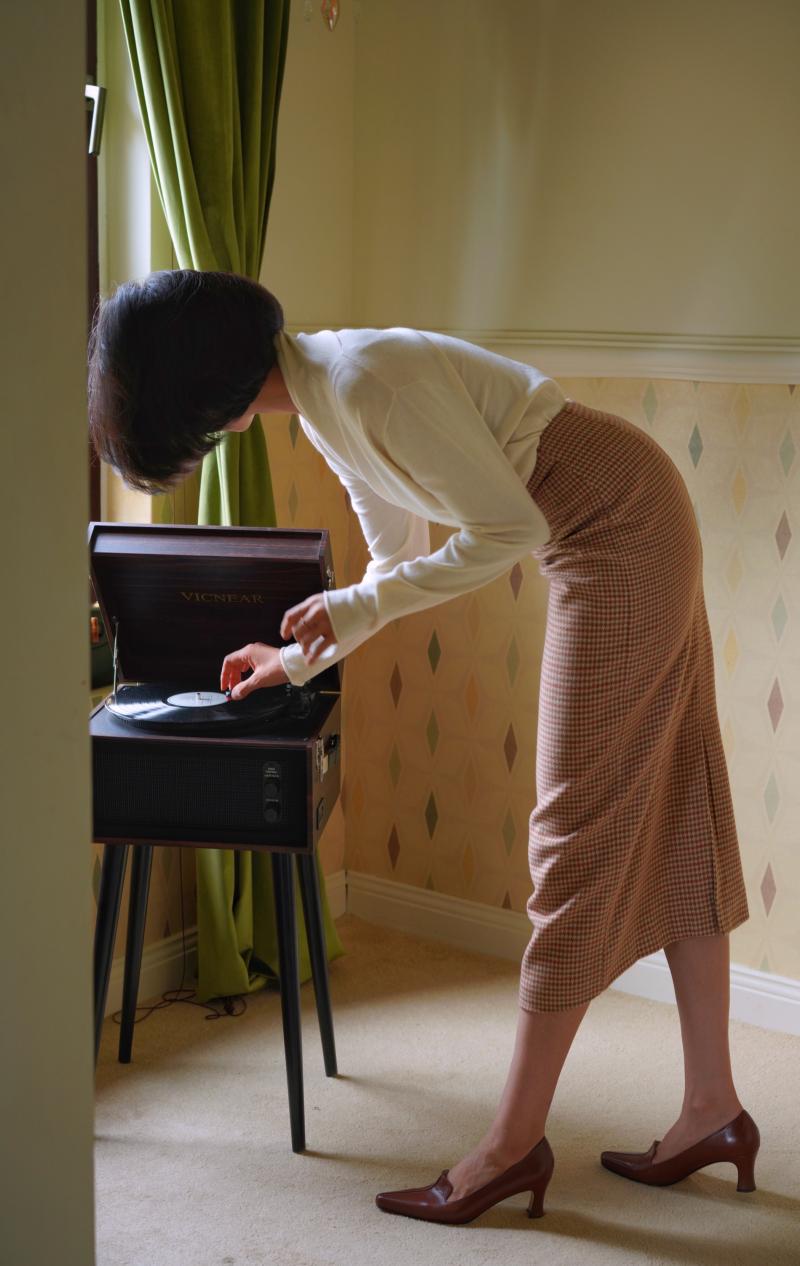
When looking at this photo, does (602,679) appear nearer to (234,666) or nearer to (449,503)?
(449,503)

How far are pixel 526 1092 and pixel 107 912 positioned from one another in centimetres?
68

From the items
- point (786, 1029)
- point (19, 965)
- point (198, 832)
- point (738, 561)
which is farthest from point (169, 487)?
point (786, 1029)

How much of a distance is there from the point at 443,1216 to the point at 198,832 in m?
0.65

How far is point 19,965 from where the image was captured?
25.5 inches

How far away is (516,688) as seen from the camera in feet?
8.64

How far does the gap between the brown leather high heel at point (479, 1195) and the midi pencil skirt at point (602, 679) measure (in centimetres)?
25

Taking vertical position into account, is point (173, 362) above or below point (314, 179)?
below

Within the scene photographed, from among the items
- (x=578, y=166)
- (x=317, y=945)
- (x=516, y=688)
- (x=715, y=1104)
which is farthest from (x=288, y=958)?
(x=578, y=166)

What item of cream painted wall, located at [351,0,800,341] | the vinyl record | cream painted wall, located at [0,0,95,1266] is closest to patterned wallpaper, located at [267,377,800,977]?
cream painted wall, located at [351,0,800,341]

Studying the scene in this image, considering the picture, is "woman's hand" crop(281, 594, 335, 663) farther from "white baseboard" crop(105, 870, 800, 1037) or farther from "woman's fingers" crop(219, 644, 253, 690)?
"white baseboard" crop(105, 870, 800, 1037)

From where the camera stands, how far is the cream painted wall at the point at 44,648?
604mm

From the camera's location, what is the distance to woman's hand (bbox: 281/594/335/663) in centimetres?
156

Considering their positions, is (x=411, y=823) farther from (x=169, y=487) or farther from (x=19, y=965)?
(x=19, y=965)

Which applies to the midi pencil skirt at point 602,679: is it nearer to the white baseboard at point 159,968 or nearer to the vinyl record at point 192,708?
the vinyl record at point 192,708
